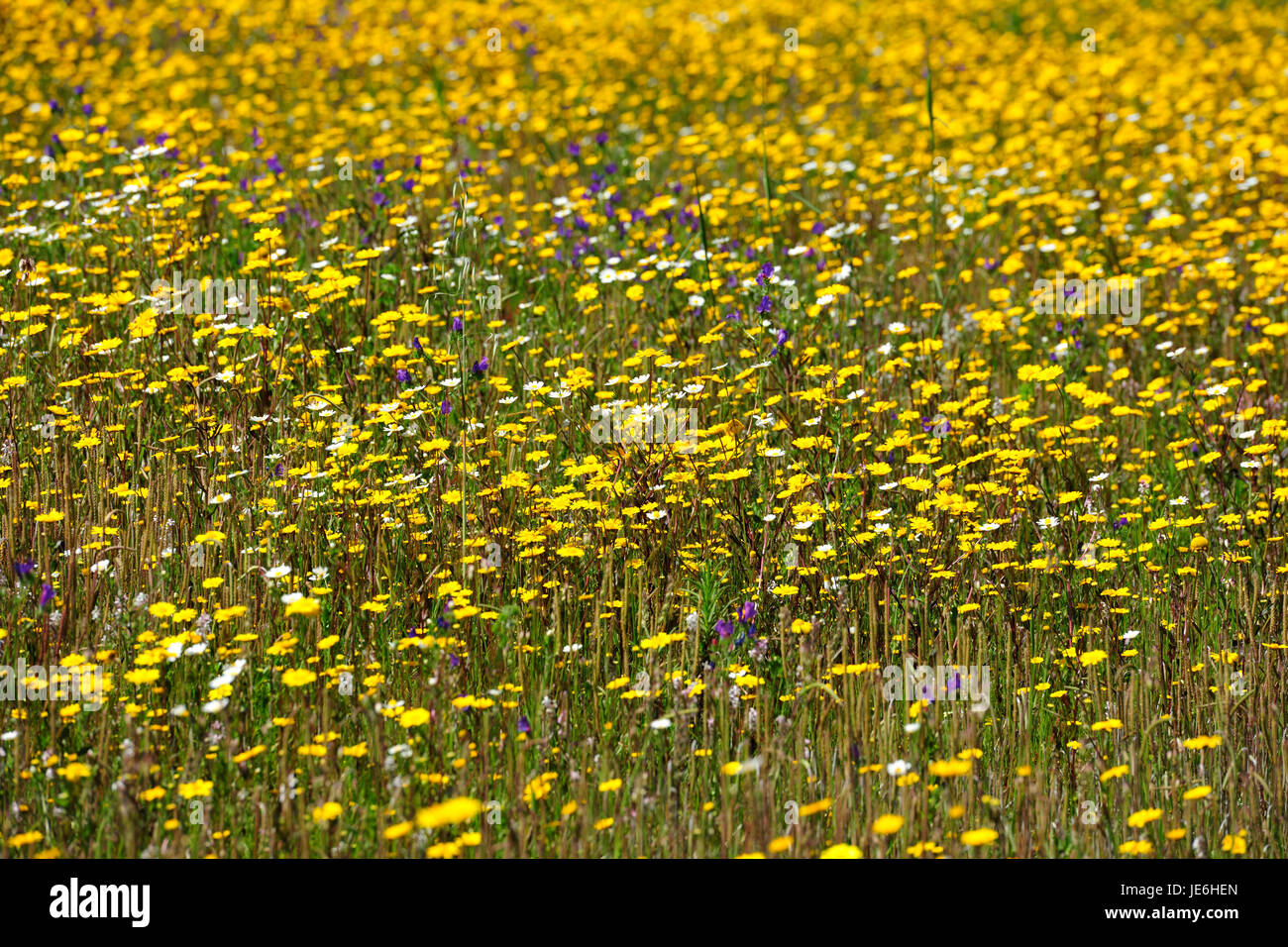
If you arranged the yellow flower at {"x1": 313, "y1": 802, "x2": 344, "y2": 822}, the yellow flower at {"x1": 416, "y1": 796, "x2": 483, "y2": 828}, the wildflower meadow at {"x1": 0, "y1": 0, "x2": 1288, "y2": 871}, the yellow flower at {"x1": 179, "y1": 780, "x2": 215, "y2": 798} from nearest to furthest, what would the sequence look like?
the yellow flower at {"x1": 416, "y1": 796, "x2": 483, "y2": 828}, the yellow flower at {"x1": 313, "y1": 802, "x2": 344, "y2": 822}, the yellow flower at {"x1": 179, "y1": 780, "x2": 215, "y2": 798}, the wildflower meadow at {"x1": 0, "y1": 0, "x2": 1288, "y2": 871}

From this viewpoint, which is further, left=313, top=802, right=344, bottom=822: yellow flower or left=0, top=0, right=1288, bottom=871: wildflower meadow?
left=0, top=0, right=1288, bottom=871: wildflower meadow

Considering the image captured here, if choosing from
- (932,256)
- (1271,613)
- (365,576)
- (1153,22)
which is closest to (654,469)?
(365,576)

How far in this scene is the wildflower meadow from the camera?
287 cm

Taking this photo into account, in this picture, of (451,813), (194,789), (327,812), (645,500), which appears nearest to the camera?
(451,813)

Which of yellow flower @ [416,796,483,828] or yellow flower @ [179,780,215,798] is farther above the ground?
yellow flower @ [416,796,483,828]

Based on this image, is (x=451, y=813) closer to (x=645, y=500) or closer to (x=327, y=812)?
(x=327, y=812)

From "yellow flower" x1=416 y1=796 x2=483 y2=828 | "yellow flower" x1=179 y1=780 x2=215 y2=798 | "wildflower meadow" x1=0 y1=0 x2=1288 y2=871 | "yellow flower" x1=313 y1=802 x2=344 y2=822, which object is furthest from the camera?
"wildflower meadow" x1=0 y1=0 x2=1288 y2=871

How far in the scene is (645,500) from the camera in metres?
4.09

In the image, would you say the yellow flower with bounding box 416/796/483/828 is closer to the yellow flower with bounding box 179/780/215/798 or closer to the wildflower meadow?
the wildflower meadow

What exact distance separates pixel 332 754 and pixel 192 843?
0.42 m

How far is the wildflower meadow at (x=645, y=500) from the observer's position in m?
2.87

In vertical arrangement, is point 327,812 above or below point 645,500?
below

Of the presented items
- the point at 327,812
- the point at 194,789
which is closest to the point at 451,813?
the point at 327,812

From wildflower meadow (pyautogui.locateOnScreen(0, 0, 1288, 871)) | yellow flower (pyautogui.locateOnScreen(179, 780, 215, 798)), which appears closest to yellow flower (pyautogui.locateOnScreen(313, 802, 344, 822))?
wildflower meadow (pyautogui.locateOnScreen(0, 0, 1288, 871))
